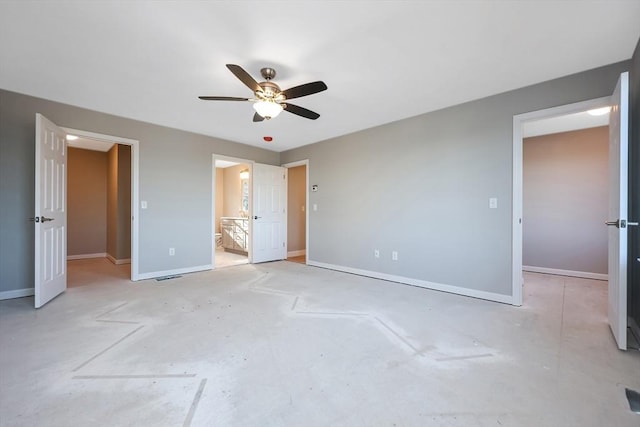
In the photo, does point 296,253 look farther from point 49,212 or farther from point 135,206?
point 49,212

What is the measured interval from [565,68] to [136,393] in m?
4.27

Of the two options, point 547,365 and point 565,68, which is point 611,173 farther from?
point 547,365

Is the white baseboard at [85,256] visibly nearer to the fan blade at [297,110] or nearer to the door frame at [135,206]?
the door frame at [135,206]

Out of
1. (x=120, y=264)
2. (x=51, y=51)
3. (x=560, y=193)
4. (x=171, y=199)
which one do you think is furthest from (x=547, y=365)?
(x=120, y=264)

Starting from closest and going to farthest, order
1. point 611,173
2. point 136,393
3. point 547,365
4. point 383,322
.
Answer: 1. point 136,393
2. point 547,365
3. point 611,173
4. point 383,322

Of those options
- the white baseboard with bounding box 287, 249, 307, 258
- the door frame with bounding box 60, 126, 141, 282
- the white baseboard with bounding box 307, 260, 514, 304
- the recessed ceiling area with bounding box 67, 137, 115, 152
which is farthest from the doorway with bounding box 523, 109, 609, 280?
the recessed ceiling area with bounding box 67, 137, 115, 152

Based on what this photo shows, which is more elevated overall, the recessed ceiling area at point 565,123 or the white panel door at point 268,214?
the recessed ceiling area at point 565,123

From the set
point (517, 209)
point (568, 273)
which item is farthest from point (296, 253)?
point (568, 273)

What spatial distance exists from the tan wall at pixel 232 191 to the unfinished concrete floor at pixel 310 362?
15.8 feet

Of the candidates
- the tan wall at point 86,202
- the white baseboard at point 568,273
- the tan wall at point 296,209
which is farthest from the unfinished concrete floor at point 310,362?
the tan wall at point 86,202

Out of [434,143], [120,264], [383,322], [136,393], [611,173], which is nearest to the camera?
[136,393]

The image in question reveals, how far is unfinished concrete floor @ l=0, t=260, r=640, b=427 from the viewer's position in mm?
1406

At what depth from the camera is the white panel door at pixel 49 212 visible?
2.90m

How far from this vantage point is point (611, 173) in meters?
2.29
